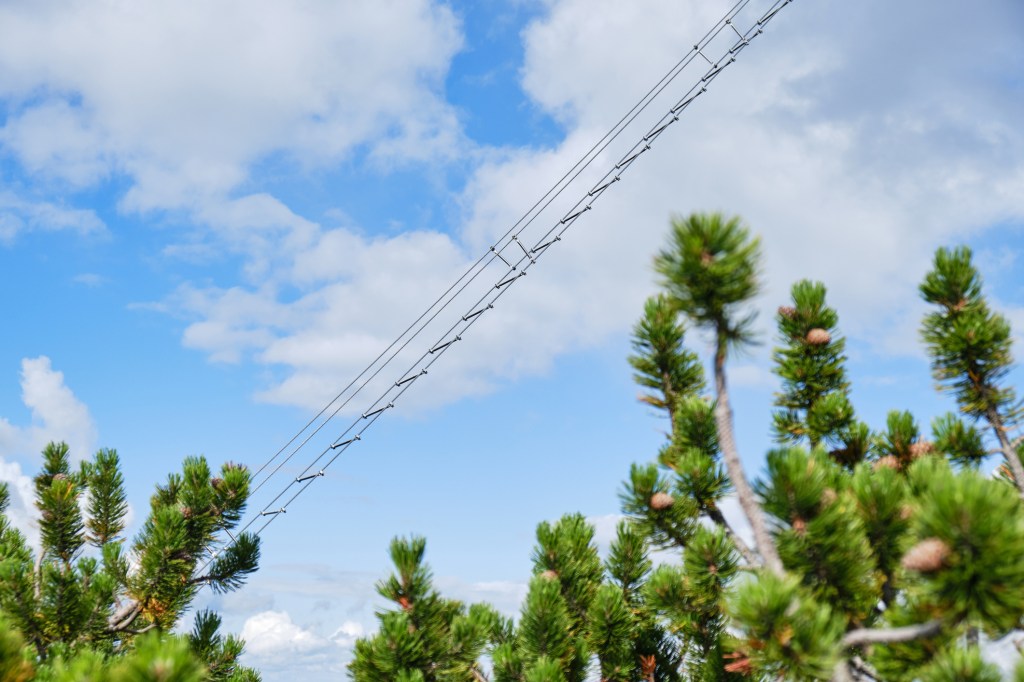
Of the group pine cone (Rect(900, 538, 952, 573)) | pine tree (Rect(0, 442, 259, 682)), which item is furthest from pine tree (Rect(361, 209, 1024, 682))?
pine tree (Rect(0, 442, 259, 682))

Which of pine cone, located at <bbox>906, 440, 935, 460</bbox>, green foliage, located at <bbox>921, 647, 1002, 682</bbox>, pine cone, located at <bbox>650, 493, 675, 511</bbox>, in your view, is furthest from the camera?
pine cone, located at <bbox>650, 493, 675, 511</bbox>

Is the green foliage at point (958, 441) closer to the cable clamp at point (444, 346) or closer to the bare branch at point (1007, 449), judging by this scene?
the bare branch at point (1007, 449)

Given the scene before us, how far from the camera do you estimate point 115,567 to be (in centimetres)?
610

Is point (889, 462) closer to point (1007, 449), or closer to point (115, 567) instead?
point (1007, 449)

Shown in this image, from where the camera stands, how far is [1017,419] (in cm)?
461

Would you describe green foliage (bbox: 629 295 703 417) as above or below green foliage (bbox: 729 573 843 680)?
above

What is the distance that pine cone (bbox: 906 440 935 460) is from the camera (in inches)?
171

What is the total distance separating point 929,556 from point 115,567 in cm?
590

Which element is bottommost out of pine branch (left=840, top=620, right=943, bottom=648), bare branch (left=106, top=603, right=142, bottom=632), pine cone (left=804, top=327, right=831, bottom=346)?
pine branch (left=840, top=620, right=943, bottom=648)

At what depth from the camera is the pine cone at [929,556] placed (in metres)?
2.61

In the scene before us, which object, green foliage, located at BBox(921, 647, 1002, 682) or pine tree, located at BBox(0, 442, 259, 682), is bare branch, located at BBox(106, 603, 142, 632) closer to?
pine tree, located at BBox(0, 442, 259, 682)

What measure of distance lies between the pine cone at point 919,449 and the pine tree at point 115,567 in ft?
15.2

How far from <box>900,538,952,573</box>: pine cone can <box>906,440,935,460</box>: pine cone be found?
6.15 feet

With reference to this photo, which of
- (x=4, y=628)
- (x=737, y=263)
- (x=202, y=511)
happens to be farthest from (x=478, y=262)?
(x=4, y=628)
